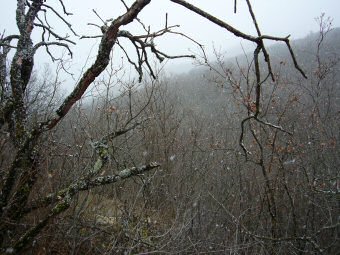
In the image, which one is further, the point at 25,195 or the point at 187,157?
the point at 187,157

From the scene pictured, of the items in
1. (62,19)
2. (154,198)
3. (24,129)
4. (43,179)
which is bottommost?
(154,198)

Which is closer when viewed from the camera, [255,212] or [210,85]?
[255,212]

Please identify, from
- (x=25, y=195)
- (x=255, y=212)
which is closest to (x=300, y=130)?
(x=255, y=212)

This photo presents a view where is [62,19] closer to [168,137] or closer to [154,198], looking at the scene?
[154,198]

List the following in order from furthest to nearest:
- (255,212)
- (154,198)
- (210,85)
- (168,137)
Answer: (210,85)
(168,137)
(255,212)
(154,198)

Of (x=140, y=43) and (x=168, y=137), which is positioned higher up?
(x=140, y=43)

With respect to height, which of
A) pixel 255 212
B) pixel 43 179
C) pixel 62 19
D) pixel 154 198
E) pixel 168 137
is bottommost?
pixel 255 212

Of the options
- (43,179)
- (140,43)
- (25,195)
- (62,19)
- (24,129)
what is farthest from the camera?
(62,19)

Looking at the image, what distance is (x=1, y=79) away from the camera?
11.4ft

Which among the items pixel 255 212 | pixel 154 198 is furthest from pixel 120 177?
pixel 255 212

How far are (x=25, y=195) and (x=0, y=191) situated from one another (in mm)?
201

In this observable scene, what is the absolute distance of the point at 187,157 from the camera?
25.8 feet

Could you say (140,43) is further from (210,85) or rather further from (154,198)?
(210,85)

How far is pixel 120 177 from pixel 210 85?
96.5 feet
